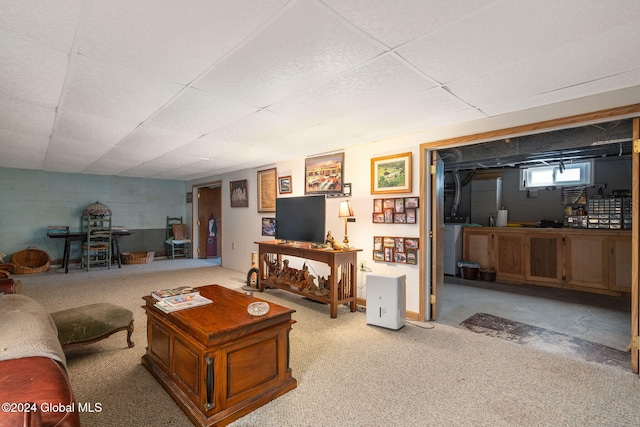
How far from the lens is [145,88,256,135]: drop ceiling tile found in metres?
2.46

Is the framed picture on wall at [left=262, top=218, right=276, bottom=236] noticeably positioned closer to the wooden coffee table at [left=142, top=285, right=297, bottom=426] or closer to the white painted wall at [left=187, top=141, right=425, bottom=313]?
the white painted wall at [left=187, top=141, right=425, bottom=313]

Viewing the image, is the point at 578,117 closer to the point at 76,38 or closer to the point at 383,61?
the point at 383,61

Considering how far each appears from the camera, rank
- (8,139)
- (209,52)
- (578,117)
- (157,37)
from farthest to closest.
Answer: (8,139), (578,117), (209,52), (157,37)

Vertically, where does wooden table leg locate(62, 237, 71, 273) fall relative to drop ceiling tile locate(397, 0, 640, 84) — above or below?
below

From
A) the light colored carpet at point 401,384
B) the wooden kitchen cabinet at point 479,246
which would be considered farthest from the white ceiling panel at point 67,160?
the wooden kitchen cabinet at point 479,246

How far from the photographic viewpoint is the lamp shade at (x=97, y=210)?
695 cm

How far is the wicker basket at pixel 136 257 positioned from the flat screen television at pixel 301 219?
4572 millimetres

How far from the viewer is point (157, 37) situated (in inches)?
62.9

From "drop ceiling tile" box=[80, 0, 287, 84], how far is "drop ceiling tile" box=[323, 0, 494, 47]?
1.09ft

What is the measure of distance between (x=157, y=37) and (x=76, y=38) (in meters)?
0.43

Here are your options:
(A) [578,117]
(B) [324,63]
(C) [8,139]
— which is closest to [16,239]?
(C) [8,139]

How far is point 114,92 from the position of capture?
233 cm

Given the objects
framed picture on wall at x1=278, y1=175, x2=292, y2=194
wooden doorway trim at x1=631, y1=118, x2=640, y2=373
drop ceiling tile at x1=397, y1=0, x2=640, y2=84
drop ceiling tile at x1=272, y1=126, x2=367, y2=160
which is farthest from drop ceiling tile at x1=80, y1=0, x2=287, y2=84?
framed picture on wall at x1=278, y1=175, x2=292, y2=194

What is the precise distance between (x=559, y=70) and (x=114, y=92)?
3.13m
